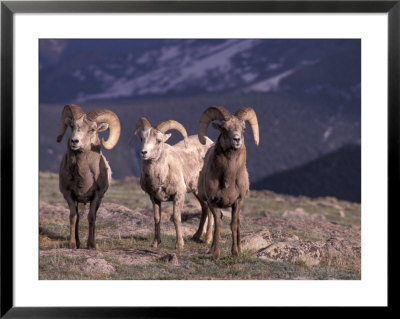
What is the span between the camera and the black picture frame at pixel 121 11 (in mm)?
13156

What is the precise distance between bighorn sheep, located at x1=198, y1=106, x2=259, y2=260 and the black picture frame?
3.69 m

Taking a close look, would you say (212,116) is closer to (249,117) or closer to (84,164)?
(249,117)

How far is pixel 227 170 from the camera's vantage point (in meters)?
17.0

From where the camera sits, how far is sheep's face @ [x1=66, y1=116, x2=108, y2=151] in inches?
681

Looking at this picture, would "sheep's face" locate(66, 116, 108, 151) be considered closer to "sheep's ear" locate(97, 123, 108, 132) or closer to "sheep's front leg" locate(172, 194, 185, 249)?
"sheep's ear" locate(97, 123, 108, 132)

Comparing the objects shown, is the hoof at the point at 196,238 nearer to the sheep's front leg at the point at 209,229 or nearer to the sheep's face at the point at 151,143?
the sheep's front leg at the point at 209,229

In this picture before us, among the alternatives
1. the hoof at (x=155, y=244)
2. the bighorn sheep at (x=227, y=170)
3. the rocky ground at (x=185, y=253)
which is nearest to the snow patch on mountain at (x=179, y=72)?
the rocky ground at (x=185, y=253)

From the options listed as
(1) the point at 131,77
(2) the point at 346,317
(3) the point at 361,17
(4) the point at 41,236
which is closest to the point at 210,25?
(3) the point at 361,17

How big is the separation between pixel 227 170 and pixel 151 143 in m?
2.34

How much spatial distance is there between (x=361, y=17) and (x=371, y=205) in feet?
10.6

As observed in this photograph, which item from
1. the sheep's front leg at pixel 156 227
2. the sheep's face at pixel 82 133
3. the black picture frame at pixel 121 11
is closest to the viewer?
the black picture frame at pixel 121 11

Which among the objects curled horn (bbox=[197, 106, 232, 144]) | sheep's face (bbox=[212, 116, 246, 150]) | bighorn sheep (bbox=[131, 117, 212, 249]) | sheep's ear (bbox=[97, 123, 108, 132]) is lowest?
bighorn sheep (bbox=[131, 117, 212, 249])

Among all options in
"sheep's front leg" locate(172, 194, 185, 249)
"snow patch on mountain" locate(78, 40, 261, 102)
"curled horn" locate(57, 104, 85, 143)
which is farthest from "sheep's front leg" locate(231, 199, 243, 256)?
"snow patch on mountain" locate(78, 40, 261, 102)

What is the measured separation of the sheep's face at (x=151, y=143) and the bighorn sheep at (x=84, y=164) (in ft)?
2.29
